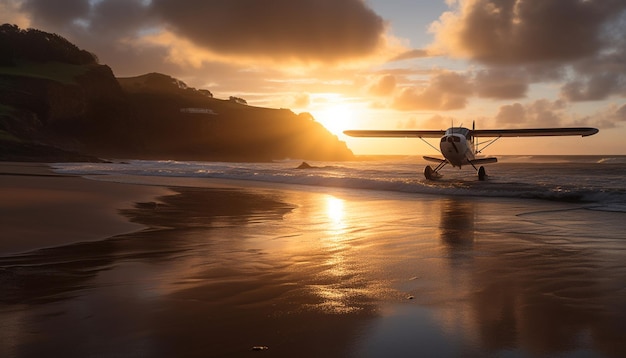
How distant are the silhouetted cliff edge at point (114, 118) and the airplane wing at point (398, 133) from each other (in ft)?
120

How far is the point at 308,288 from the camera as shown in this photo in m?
4.70

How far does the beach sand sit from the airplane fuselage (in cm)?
1752

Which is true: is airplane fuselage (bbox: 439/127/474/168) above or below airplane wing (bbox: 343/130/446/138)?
below

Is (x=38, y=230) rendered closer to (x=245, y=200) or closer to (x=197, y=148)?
(x=245, y=200)

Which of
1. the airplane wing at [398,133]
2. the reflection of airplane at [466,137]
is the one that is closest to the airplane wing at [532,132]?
Answer: the reflection of airplane at [466,137]

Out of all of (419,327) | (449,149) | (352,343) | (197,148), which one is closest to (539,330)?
(419,327)

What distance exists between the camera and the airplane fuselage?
27109mm

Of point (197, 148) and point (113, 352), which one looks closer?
point (113, 352)

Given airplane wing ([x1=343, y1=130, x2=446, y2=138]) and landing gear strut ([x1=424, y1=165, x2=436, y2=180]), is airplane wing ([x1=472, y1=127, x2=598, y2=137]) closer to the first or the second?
airplane wing ([x1=343, y1=130, x2=446, y2=138])

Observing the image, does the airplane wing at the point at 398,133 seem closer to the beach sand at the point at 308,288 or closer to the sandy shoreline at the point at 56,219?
the sandy shoreline at the point at 56,219

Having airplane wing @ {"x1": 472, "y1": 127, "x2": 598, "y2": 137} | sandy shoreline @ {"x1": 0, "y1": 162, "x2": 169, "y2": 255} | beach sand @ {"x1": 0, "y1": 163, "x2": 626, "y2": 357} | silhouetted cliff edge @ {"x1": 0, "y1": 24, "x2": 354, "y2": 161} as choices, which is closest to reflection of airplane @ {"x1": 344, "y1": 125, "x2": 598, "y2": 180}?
airplane wing @ {"x1": 472, "y1": 127, "x2": 598, "y2": 137}

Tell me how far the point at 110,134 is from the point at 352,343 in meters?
96.3

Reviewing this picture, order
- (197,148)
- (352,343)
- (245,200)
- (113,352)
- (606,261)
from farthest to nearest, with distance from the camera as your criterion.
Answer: (197,148) → (245,200) → (606,261) → (352,343) → (113,352)

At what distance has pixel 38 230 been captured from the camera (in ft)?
26.9
